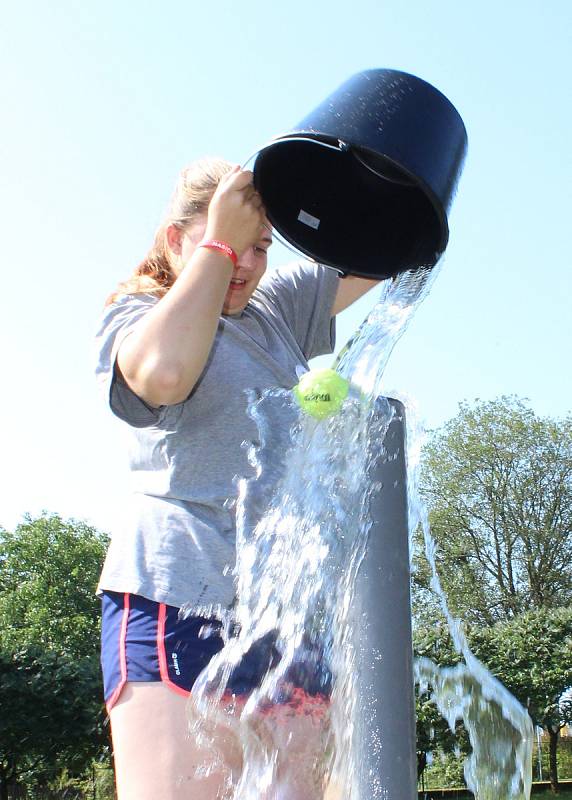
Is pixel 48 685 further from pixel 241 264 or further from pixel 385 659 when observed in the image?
pixel 385 659

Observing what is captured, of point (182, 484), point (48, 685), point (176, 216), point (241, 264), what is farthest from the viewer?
point (48, 685)

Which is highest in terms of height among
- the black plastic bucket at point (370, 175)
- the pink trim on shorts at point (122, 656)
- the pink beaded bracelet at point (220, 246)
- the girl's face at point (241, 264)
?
the black plastic bucket at point (370, 175)

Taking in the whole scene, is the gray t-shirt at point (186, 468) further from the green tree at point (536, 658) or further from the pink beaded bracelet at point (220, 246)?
the green tree at point (536, 658)

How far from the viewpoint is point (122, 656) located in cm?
164

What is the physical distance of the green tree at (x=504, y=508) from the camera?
25016mm

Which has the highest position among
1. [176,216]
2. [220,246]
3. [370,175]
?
[370,175]

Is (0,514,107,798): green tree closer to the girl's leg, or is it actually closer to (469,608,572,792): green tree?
(469,608,572,792): green tree

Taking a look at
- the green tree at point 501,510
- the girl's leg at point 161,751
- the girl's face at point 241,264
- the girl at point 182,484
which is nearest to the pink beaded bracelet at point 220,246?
the girl at point 182,484

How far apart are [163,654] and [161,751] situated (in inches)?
6.7

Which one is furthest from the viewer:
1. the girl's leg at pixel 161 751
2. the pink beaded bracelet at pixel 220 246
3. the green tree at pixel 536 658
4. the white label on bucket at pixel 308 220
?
the green tree at pixel 536 658

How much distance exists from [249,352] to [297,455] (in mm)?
276

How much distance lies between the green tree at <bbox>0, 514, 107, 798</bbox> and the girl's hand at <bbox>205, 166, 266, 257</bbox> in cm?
1359

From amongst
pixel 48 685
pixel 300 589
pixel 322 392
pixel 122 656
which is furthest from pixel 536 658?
pixel 122 656

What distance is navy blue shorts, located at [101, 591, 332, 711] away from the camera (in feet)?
5.24
